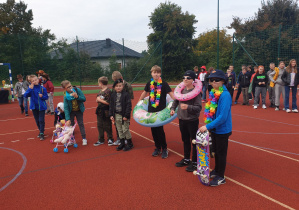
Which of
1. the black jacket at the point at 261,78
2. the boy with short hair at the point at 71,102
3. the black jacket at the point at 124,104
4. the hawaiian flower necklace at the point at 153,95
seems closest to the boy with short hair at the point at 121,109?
the black jacket at the point at 124,104

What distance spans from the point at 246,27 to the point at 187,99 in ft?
93.0

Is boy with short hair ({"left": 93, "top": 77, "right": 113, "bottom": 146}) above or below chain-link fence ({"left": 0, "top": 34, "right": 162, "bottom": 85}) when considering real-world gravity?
below

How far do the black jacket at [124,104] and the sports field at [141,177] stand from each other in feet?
3.21

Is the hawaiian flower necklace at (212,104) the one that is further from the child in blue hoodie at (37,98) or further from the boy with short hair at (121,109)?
the child in blue hoodie at (37,98)

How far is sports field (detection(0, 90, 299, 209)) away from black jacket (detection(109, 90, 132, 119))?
977 mm

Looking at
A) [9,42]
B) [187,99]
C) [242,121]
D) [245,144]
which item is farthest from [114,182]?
Result: [9,42]

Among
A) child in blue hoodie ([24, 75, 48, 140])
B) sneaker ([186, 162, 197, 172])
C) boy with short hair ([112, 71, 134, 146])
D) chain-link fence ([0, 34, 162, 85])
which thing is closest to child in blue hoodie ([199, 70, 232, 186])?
sneaker ([186, 162, 197, 172])

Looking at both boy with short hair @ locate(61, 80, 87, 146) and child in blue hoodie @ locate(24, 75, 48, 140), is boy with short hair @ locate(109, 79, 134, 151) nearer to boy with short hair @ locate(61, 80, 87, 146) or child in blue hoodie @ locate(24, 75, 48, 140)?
boy with short hair @ locate(61, 80, 87, 146)

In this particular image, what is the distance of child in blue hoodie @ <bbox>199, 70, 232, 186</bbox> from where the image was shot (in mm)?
3459

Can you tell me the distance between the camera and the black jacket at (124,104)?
17.4 feet

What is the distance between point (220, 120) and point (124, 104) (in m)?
2.59

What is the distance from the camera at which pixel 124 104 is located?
5367 millimetres

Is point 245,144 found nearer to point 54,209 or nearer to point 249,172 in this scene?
point 249,172

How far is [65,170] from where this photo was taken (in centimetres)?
455
